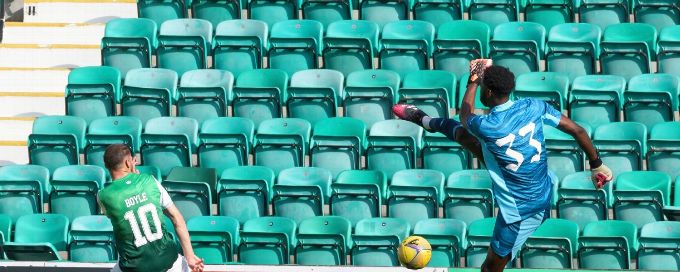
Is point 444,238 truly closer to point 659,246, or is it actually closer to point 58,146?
point 659,246

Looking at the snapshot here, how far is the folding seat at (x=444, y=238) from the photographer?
1132cm

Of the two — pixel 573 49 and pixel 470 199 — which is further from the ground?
pixel 573 49

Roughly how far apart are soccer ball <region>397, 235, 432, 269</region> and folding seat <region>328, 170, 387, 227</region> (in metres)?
2.91

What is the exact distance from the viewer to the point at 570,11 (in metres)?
14.4

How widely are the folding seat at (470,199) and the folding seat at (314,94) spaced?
5.55ft

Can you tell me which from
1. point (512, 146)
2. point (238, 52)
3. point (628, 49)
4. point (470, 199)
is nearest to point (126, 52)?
point (238, 52)

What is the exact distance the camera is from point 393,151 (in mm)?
12648

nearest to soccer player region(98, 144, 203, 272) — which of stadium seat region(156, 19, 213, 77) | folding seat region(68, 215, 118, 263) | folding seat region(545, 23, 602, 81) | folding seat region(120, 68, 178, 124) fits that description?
folding seat region(68, 215, 118, 263)

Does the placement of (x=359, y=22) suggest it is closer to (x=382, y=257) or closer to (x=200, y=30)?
(x=200, y=30)

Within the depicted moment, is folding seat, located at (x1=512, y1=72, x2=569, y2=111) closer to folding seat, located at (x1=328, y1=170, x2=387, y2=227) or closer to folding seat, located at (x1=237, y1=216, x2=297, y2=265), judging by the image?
folding seat, located at (x1=328, y1=170, x2=387, y2=227)

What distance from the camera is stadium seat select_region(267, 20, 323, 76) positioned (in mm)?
13875

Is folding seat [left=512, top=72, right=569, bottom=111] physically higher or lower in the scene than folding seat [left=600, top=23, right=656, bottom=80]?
lower

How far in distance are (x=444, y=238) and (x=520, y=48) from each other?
2.95 meters

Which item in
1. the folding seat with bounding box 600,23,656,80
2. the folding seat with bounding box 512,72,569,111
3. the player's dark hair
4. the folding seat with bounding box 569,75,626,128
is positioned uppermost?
the player's dark hair
